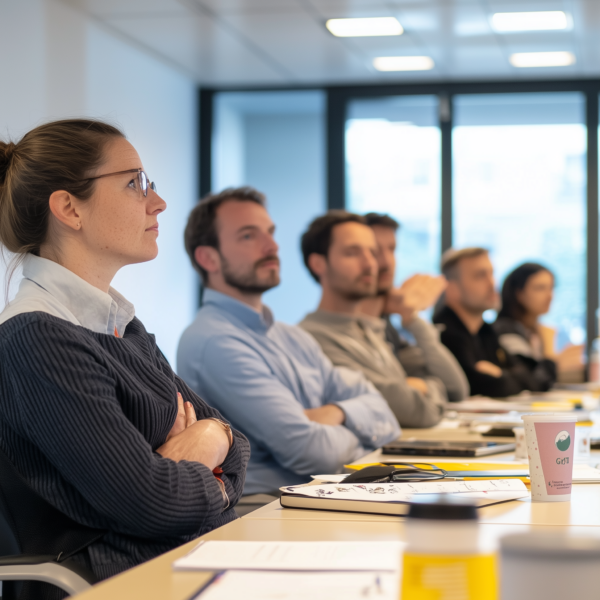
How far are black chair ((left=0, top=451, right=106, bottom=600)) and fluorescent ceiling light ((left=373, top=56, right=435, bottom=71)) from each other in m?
5.17

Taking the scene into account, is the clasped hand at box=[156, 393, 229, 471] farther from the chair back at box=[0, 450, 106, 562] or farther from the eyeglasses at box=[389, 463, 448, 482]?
the eyeglasses at box=[389, 463, 448, 482]

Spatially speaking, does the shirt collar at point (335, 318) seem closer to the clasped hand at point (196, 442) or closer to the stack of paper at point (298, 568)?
the clasped hand at point (196, 442)

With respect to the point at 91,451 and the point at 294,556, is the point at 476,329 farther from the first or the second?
the point at 294,556

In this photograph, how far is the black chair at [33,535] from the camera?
118 cm

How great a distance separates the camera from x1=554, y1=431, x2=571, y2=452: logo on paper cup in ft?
4.12

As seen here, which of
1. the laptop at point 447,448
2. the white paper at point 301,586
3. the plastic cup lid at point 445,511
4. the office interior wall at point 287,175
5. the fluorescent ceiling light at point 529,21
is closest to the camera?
the plastic cup lid at point 445,511

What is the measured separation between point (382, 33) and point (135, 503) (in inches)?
185

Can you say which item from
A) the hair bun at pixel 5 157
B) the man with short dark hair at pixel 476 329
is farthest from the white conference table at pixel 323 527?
the man with short dark hair at pixel 476 329

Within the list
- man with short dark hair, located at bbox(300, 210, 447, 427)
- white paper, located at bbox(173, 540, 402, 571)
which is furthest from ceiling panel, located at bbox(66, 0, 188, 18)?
white paper, located at bbox(173, 540, 402, 571)

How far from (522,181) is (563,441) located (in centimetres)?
559

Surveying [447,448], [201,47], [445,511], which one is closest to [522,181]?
[201,47]

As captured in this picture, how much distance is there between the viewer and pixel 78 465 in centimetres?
119

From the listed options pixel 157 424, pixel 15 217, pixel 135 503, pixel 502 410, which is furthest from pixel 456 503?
pixel 502 410

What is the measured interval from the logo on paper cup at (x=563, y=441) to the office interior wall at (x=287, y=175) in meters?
6.36
